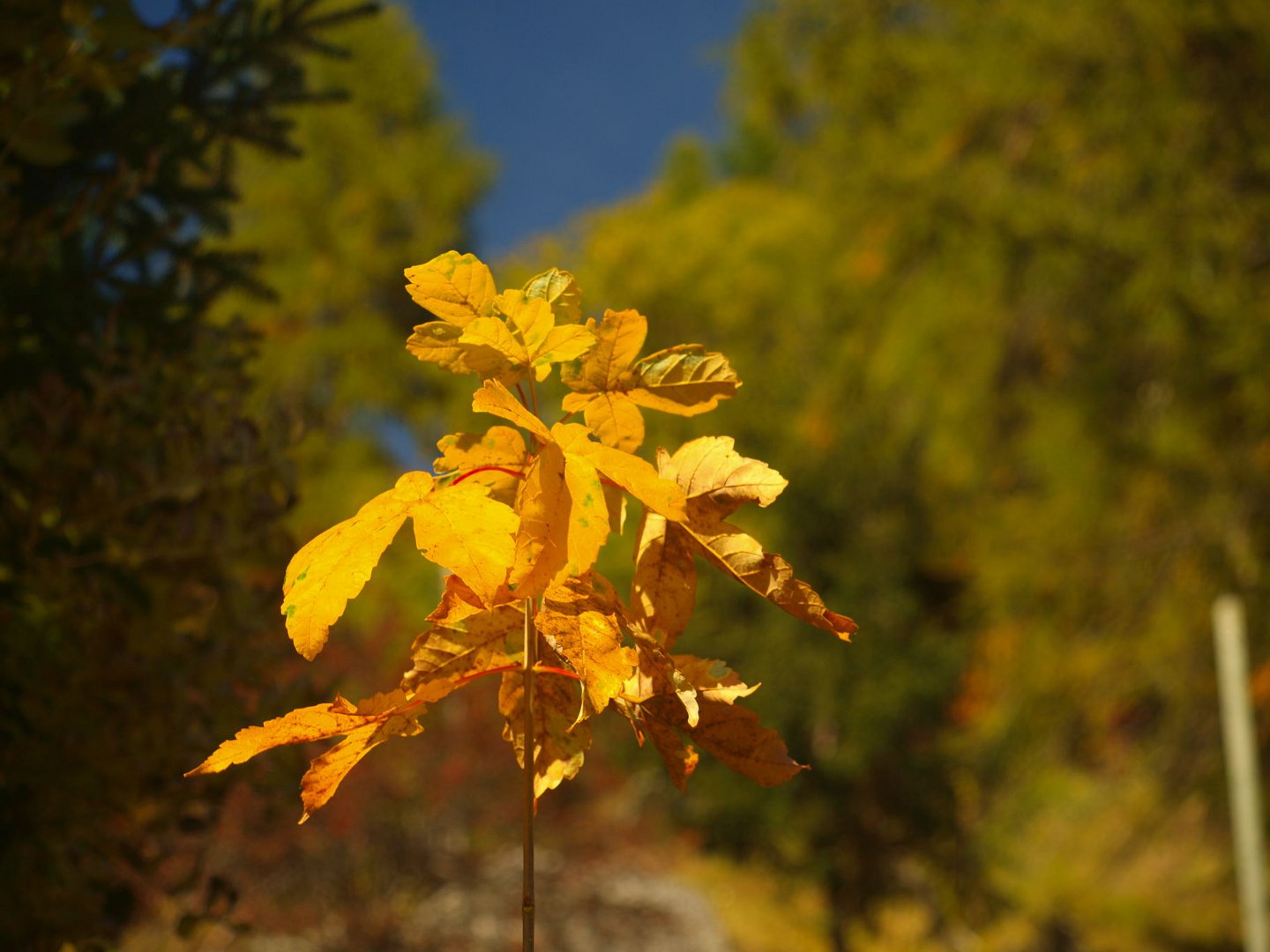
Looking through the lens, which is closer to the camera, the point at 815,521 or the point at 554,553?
the point at 554,553

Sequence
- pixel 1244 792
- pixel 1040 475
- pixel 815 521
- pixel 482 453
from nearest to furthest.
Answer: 1. pixel 482 453
2. pixel 1244 792
3. pixel 815 521
4. pixel 1040 475

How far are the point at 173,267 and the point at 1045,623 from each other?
6387mm

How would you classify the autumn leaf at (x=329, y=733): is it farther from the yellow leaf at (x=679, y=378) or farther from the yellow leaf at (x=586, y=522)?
the yellow leaf at (x=679, y=378)

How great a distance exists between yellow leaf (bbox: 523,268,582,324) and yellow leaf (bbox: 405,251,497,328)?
0.10 feet

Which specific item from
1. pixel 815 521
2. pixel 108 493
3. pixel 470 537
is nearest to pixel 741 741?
pixel 470 537

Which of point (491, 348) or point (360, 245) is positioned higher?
point (360, 245)

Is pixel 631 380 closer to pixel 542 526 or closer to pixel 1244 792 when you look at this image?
pixel 542 526

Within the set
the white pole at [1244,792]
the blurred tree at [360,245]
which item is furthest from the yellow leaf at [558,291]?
the blurred tree at [360,245]

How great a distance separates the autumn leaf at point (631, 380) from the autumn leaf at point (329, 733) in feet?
0.73

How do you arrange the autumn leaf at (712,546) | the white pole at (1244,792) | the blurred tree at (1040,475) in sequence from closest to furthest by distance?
the autumn leaf at (712,546), the white pole at (1244,792), the blurred tree at (1040,475)

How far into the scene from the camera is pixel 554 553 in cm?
62

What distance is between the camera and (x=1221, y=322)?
5.80 meters

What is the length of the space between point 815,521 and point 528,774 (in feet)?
20.0

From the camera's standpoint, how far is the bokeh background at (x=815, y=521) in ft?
4.64
